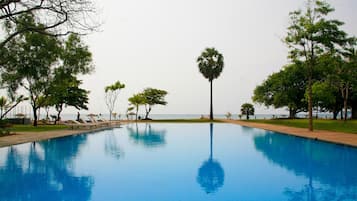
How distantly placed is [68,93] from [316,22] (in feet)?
86.2

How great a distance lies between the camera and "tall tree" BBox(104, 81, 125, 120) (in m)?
42.1

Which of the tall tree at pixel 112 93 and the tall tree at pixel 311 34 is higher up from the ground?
the tall tree at pixel 311 34

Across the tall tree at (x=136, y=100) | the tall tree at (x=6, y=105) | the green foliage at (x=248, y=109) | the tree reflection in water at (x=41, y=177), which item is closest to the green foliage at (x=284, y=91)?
the green foliage at (x=248, y=109)

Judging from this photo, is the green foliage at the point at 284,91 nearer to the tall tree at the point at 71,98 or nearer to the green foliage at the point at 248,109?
the green foliage at the point at 248,109

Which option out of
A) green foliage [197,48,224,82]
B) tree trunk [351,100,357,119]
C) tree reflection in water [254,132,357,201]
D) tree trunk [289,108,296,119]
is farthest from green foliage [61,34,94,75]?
tree trunk [351,100,357,119]

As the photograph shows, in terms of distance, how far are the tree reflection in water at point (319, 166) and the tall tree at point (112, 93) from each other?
2913cm

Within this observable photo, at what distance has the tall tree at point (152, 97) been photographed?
152 ft

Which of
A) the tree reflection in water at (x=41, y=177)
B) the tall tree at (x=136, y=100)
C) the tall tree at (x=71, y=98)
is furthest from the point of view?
the tall tree at (x=136, y=100)

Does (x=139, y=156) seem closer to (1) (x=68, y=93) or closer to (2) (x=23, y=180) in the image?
(2) (x=23, y=180)

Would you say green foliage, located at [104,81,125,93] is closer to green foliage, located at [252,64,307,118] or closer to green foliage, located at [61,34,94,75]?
green foliage, located at [61,34,94,75]

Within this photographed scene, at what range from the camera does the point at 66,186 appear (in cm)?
735

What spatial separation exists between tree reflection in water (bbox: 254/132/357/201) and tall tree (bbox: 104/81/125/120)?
2913 centimetres

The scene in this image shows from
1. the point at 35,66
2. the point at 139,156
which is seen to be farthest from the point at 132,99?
the point at 139,156

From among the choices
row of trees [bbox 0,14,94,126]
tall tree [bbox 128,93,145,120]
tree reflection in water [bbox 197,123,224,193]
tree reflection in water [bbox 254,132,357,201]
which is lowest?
tree reflection in water [bbox 197,123,224,193]
